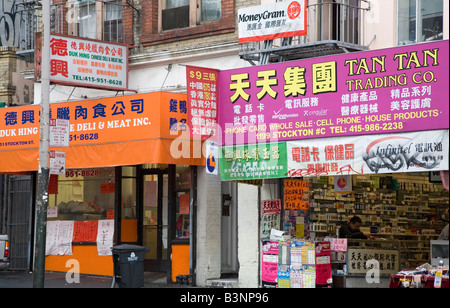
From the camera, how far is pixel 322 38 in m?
18.0

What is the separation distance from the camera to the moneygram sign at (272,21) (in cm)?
1667

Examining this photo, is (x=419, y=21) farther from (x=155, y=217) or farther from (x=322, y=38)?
(x=155, y=217)

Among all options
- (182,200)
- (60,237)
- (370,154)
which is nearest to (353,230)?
(370,154)

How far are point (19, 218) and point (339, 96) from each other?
11.8 metres

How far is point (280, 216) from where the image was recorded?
17.8 metres

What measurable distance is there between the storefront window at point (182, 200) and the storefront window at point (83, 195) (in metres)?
2.26

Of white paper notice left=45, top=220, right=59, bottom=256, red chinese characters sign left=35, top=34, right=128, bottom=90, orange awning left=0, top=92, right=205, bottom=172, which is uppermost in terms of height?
red chinese characters sign left=35, top=34, right=128, bottom=90

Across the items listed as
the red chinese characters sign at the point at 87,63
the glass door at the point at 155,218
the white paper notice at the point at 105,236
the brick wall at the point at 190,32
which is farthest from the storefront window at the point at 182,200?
the brick wall at the point at 190,32

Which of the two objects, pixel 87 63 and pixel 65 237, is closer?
pixel 87 63

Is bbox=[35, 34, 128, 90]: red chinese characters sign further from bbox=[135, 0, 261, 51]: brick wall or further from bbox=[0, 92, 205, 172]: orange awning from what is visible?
bbox=[135, 0, 261, 51]: brick wall

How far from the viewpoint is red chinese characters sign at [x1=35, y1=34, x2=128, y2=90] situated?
19.2 meters

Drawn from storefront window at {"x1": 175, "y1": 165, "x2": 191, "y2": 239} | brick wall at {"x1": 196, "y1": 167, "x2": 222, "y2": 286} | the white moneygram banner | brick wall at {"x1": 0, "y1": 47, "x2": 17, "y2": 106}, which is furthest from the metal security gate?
the white moneygram banner

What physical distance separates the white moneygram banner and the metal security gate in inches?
400
